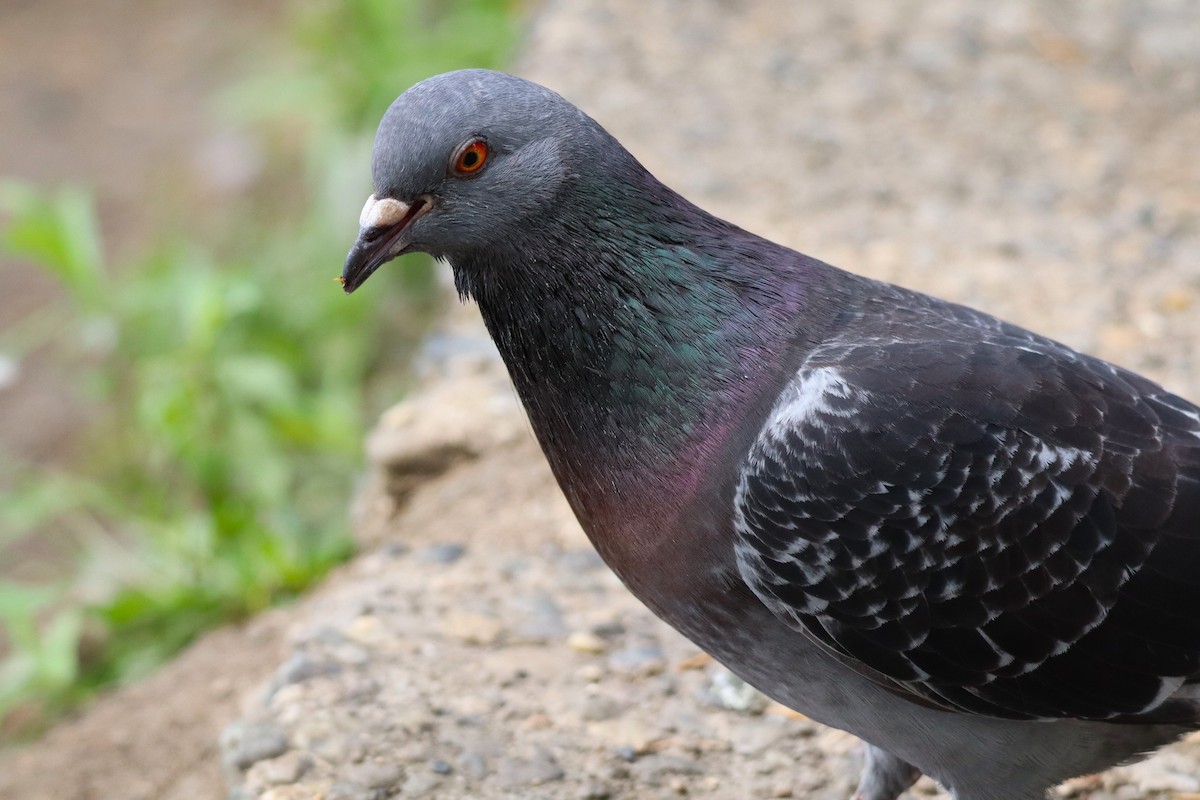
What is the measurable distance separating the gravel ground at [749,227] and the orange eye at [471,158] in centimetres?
173

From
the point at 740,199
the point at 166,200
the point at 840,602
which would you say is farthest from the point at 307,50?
the point at 840,602

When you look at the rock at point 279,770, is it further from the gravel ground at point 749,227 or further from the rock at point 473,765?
the rock at point 473,765

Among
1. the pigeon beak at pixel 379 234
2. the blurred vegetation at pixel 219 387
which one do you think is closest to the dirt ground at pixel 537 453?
the blurred vegetation at pixel 219 387

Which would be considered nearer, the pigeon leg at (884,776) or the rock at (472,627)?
the pigeon leg at (884,776)

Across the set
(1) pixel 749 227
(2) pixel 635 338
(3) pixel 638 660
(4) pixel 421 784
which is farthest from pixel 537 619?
(1) pixel 749 227

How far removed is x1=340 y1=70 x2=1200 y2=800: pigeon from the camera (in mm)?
3188

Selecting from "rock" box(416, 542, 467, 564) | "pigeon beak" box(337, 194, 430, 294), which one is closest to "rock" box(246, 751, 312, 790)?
"rock" box(416, 542, 467, 564)

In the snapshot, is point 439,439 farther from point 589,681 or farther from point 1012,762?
point 1012,762

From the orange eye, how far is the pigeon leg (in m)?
1.87

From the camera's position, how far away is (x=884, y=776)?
12.4 feet

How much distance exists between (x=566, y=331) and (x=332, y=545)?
2760 mm

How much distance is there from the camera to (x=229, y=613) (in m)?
5.89

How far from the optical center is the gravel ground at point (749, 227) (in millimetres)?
4074

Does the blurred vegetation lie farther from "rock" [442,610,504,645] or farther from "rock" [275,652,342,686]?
"rock" [275,652,342,686]
